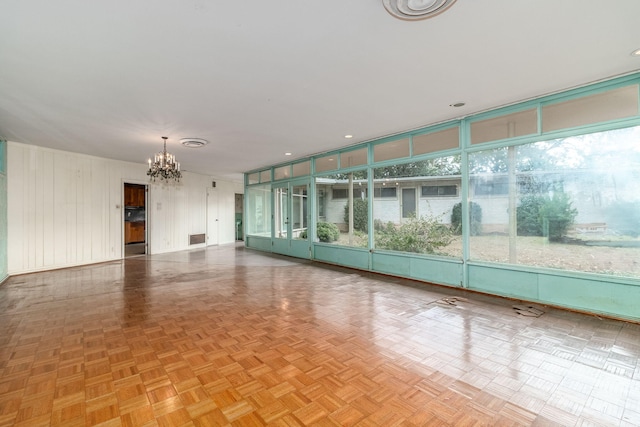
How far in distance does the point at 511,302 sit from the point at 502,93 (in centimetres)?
269

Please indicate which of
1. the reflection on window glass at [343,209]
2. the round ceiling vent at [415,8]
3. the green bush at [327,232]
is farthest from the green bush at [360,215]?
the round ceiling vent at [415,8]

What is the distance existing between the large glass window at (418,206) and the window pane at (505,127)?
469mm

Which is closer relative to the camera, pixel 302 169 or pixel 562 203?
pixel 562 203

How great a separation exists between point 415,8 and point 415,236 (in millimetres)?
3821

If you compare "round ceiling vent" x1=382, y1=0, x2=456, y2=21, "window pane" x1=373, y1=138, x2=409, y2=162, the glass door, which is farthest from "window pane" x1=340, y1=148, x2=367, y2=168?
"round ceiling vent" x1=382, y1=0, x2=456, y2=21

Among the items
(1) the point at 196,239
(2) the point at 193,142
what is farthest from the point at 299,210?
(1) the point at 196,239

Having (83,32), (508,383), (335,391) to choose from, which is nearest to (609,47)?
(508,383)

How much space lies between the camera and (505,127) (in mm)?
4008

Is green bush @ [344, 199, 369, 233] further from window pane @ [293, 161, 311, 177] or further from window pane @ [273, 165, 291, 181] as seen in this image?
window pane @ [273, 165, 291, 181]

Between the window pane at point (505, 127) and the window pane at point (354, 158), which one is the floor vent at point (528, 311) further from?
the window pane at point (354, 158)

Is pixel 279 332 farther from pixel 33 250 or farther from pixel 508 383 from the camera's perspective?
pixel 33 250

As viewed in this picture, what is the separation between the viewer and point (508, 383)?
203 centimetres

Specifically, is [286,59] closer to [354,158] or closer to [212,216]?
[354,158]

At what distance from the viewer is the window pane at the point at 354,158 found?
19.5ft
